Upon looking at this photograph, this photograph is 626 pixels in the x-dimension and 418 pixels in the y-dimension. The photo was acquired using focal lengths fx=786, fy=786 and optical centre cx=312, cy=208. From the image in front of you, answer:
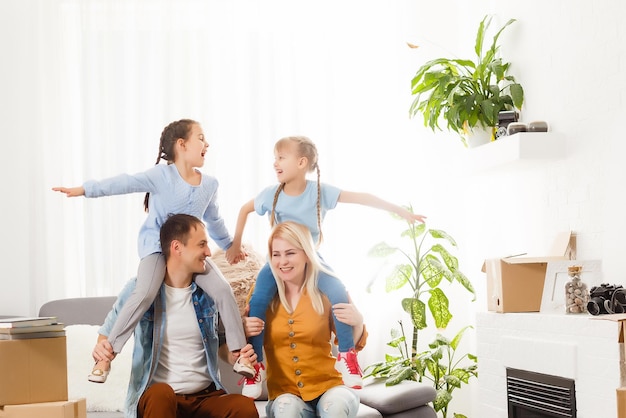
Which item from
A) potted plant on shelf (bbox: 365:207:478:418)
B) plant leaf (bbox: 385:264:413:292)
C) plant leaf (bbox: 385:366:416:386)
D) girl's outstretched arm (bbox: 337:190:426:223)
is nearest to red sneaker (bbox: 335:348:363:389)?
plant leaf (bbox: 385:366:416:386)

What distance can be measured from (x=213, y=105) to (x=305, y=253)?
169cm

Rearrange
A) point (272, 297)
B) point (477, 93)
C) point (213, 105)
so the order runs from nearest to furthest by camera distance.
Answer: point (272, 297), point (477, 93), point (213, 105)

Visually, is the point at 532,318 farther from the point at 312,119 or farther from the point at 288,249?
the point at 312,119

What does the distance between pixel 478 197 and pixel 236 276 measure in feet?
4.68

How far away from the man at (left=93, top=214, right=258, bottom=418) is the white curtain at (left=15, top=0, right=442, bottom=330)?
57.3 inches

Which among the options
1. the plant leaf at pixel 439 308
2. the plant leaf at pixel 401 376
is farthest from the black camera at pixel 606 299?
the plant leaf at pixel 439 308

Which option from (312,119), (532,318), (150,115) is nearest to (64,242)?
(150,115)

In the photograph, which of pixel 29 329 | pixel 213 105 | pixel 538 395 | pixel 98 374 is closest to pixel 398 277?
pixel 538 395

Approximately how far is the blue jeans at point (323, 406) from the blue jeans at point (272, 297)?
0.57 feet

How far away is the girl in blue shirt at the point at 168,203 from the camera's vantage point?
286 cm

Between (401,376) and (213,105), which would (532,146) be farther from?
(213,105)

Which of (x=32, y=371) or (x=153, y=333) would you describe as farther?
(x=153, y=333)

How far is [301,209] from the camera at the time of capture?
3.16 meters

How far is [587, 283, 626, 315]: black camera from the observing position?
2.66 m
